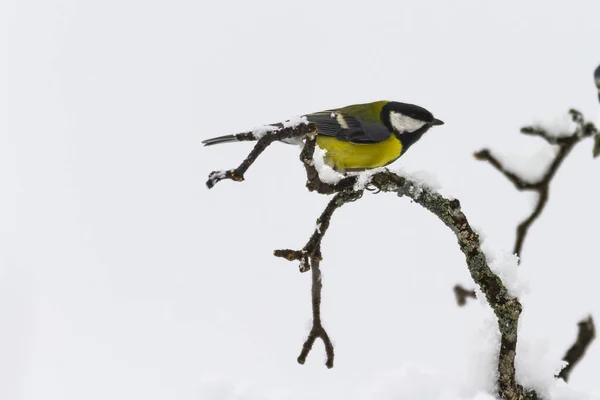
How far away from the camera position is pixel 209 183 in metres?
0.92

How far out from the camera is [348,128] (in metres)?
2.66

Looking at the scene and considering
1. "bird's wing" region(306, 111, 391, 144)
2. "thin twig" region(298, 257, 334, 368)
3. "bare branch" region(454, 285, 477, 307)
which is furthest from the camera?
"bird's wing" region(306, 111, 391, 144)

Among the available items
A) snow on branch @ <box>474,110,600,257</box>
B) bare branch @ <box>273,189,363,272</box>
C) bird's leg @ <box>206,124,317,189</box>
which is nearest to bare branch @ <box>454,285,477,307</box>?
snow on branch @ <box>474,110,600,257</box>

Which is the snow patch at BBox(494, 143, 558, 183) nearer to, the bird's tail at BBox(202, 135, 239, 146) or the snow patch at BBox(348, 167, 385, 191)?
the snow patch at BBox(348, 167, 385, 191)

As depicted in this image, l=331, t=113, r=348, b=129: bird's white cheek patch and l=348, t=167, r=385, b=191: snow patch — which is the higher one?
l=331, t=113, r=348, b=129: bird's white cheek patch

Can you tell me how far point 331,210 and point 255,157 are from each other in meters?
0.43

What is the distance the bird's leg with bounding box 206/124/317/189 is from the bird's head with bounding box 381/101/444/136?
1.87 m

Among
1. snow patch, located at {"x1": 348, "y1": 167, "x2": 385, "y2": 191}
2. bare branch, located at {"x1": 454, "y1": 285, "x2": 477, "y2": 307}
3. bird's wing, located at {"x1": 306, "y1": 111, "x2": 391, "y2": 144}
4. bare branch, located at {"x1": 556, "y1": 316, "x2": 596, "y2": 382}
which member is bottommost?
bare branch, located at {"x1": 556, "y1": 316, "x2": 596, "y2": 382}

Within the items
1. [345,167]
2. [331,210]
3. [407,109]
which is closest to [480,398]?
[331,210]

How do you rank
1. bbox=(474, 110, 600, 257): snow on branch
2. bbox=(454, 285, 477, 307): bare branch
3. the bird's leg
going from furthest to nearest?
bbox=(454, 285, 477, 307): bare branch → bbox=(474, 110, 600, 257): snow on branch → the bird's leg

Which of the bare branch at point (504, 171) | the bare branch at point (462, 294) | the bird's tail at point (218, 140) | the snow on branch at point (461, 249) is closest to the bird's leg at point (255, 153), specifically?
the snow on branch at point (461, 249)

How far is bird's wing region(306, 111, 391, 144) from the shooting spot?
2625mm

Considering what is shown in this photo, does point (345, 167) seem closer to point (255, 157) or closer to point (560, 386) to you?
point (560, 386)

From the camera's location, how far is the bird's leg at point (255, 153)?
92cm
